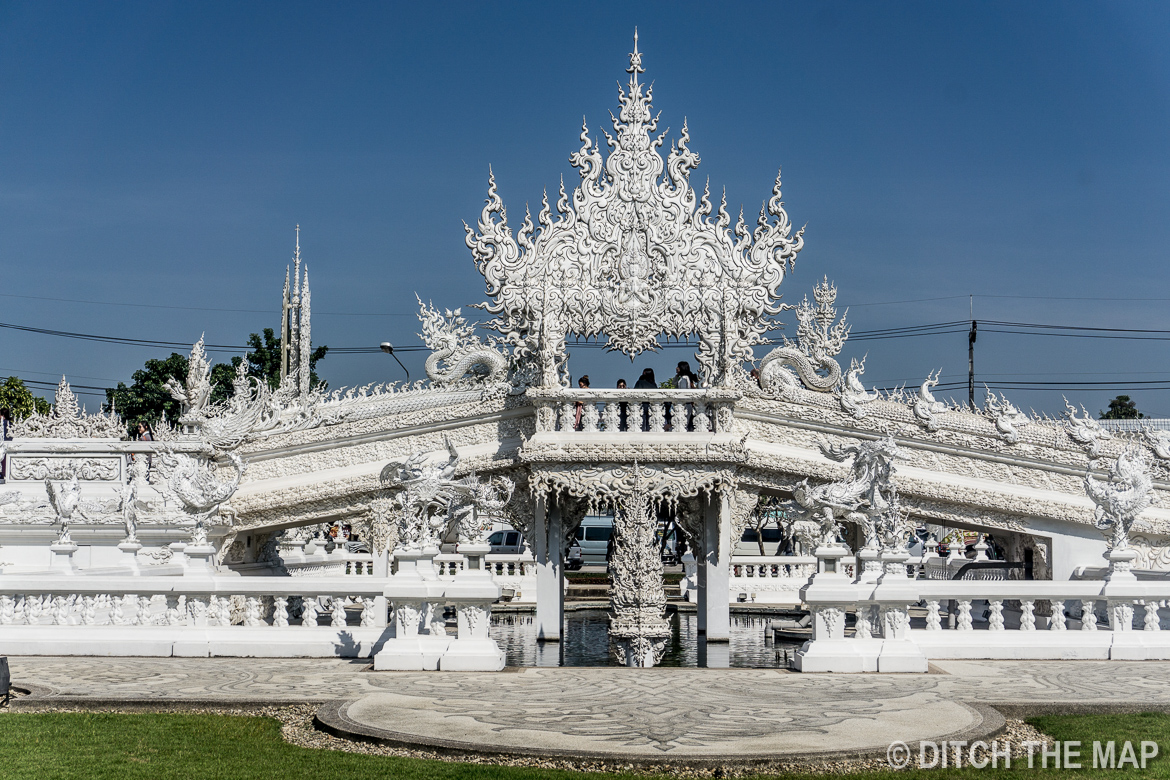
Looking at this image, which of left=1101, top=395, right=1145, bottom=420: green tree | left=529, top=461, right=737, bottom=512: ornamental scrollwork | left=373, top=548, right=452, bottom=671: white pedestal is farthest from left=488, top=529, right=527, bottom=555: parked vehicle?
left=1101, top=395, right=1145, bottom=420: green tree

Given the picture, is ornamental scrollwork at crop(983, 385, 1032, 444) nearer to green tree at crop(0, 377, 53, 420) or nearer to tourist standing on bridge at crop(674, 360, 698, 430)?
tourist standing on bridge at crop(674, 360, 698, 430)

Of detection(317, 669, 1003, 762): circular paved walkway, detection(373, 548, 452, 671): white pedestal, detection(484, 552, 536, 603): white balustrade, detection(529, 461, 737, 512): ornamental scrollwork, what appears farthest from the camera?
detection(484, 552, 536, 603): white balustrade

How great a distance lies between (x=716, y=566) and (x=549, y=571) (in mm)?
2290

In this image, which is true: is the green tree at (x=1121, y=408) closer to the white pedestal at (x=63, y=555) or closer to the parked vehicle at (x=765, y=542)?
the parked vehicle at (x=765, y=542)

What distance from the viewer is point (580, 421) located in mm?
15875

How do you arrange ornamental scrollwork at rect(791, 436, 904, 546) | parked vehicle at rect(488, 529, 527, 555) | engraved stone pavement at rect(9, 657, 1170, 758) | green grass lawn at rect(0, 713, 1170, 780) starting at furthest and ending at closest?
parked vehicle at rect(488, 529, 527, 555) < ornamental scrollwork at rect(791, 436, 904, 546) < engraved stone pavement at rect(9, 657, 1170, 758) < green grass lawn at rect(0, 713, 1170, 780)

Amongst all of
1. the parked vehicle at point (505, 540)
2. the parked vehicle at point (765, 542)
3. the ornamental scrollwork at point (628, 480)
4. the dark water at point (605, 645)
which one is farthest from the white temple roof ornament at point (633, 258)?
the parked vehicle at point (765, 542)

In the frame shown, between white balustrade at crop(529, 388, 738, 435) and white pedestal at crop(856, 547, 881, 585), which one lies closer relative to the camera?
white pedestal at crop(856, 547, 881, 585)

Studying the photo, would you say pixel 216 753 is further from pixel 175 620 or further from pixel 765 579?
pixel 765 579

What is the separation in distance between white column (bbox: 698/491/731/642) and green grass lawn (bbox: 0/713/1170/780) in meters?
7.19

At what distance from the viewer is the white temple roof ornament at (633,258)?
54.1ft

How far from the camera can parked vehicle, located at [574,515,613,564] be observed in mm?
34594

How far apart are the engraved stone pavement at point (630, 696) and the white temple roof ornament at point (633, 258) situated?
6419 mm

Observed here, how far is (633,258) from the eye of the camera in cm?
1661
